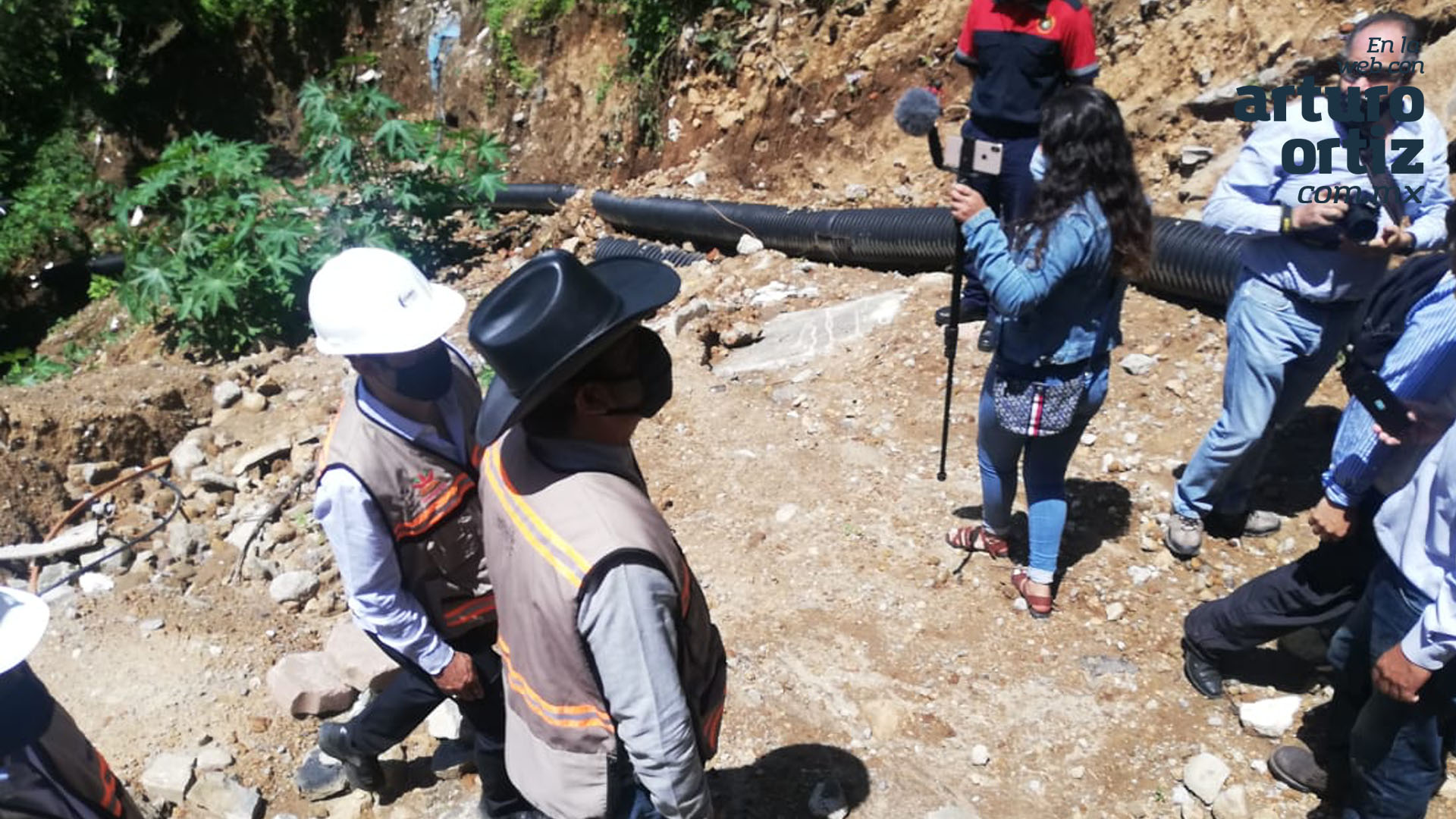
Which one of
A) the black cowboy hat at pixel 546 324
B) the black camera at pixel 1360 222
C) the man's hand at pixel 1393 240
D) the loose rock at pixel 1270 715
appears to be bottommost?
the loose rock at pixel 1270 715

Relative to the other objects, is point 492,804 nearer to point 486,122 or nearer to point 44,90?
point 486,122

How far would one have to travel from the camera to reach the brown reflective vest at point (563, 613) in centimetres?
162

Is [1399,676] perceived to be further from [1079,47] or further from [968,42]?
[968,42]

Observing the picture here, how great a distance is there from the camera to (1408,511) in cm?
216

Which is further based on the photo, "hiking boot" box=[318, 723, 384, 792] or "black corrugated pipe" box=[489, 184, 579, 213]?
"black corrugated pipe" box=[489, 184, 579, 213]

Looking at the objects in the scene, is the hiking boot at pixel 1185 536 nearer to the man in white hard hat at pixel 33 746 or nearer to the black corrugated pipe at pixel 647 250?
the man in white hard hat at pixel 33 746

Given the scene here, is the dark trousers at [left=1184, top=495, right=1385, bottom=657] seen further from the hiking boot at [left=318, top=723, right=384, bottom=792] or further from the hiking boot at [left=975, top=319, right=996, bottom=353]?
the hiking boot at [left=318, top=723, right=384, bottom=792]

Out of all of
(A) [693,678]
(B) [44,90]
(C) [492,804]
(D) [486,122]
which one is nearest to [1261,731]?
(A) [693,678]

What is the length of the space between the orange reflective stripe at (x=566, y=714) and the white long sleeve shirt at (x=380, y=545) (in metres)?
0.57

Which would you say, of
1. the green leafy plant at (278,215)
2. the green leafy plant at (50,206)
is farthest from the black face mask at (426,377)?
the green leafy plant at (50,206)

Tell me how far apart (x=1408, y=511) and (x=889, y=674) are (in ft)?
5.39

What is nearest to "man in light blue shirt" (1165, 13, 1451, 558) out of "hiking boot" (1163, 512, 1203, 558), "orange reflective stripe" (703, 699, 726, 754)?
"hiking boot" (1163, 512, 1203, 558)

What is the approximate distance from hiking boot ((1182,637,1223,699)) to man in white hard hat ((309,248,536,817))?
2.05m

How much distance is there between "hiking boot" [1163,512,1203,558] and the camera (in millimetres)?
3645
